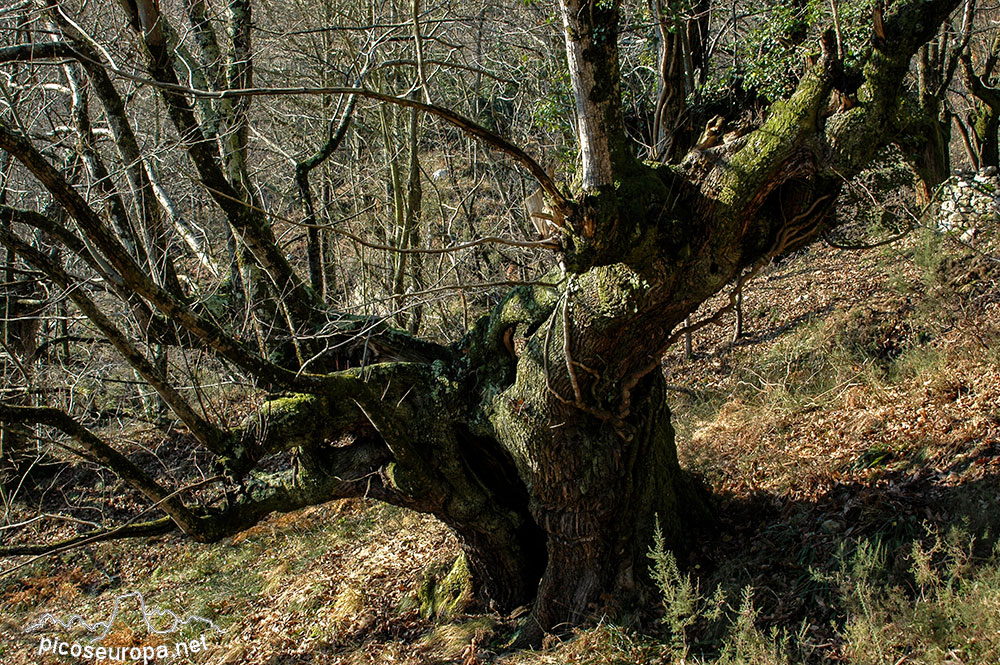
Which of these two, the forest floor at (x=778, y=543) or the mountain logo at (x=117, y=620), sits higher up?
the forest floor at (x=778, y=543)

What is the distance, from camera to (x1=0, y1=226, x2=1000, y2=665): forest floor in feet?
12.6

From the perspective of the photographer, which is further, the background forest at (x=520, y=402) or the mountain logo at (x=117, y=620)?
the mountain logo at (x=117, y=620)

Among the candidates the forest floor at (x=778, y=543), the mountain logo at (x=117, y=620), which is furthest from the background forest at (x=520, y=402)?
the mountain logo at (x=117, y=620)

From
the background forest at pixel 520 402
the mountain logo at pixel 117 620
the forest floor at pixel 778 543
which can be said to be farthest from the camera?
the mountain logo at pixel 117 620

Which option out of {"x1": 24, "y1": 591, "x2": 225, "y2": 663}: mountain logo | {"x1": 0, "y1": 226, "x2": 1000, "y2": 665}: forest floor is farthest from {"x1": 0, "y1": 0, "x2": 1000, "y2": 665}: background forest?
{"x1": 24, "y1": 591, "x2": 225, "y2": 663}: mountain logo

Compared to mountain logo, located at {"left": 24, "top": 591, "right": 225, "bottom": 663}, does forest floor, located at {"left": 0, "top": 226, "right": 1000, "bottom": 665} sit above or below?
above

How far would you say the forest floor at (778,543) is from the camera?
3.84 meters

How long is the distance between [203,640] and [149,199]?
4.20 metres

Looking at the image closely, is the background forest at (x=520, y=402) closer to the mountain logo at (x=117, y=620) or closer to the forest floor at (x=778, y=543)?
the forest floor at (x=778, y=543)

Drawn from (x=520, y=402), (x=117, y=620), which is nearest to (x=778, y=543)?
(x=520, y=402)

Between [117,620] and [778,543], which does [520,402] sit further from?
[117,620]

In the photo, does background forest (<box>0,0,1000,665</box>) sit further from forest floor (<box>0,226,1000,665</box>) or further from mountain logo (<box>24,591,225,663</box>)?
mountain logo (<box>24,591,225,663</box>)

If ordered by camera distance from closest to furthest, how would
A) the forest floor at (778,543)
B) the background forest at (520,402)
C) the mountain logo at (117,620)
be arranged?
the background forest at (520,402)
the forest floor at (778,543)
the mountain logo at (117,620)

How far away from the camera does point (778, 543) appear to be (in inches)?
190
